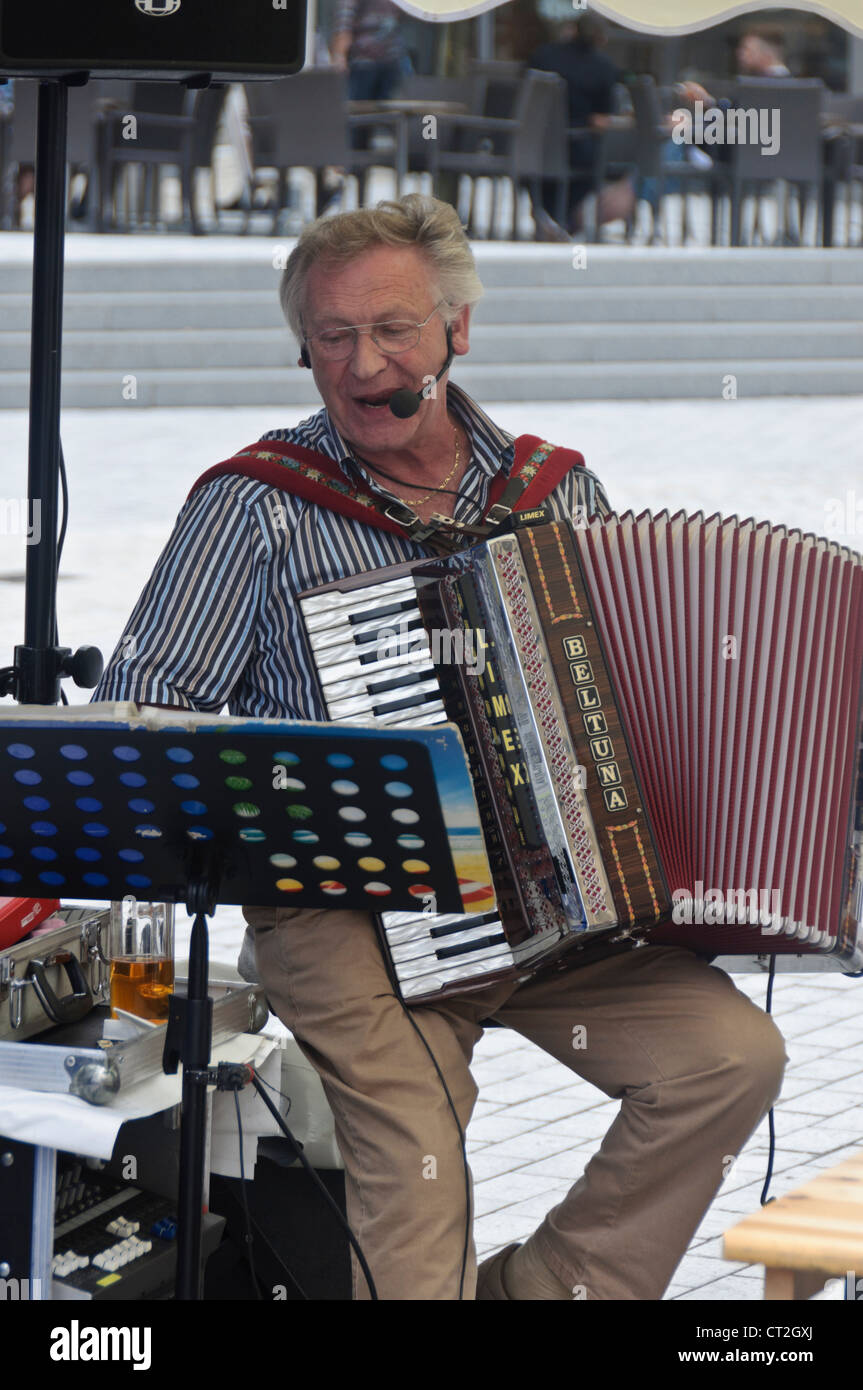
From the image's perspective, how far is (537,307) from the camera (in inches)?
483

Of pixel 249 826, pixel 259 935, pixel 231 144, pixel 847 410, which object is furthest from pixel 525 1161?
pixel 231 144

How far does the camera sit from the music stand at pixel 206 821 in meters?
2.02

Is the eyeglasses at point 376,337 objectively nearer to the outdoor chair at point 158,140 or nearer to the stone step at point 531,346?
the stone step at point 531,346

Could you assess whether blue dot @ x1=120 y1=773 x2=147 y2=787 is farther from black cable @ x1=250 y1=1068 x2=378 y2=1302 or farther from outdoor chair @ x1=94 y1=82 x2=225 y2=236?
outdoor chair @ x1=94 y1=82 x2=225 y2=236

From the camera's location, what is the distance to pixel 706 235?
1509 cm

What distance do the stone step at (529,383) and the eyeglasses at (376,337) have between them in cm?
831

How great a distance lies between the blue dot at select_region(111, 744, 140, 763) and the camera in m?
2.03

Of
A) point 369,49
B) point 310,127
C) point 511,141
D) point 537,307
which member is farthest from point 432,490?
point 369,49

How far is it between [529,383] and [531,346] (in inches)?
18.7

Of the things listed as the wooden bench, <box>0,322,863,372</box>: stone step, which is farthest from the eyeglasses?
<box>0,322,863,372</box>: stone step

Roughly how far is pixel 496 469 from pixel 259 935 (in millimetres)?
798

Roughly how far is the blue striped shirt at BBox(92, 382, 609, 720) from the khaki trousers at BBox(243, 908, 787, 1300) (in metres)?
0.33

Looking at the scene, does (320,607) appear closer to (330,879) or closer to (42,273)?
(330,879)

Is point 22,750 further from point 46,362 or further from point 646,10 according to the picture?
point 646,10
